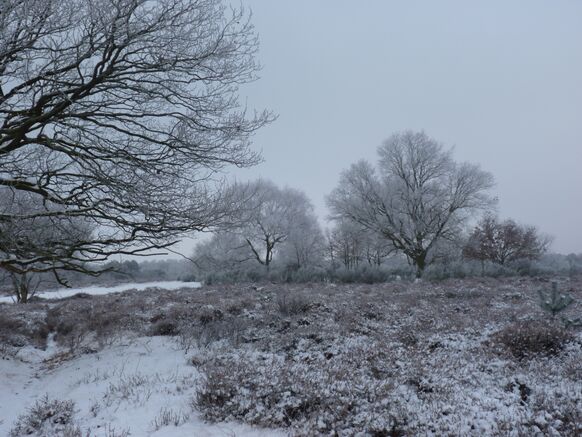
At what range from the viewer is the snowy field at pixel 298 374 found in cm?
394

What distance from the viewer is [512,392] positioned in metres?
4.38

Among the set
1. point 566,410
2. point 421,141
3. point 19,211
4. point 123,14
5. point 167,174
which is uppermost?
point 421,141

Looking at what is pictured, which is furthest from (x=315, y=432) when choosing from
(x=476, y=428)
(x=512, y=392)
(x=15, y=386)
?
(x=15, y=386)

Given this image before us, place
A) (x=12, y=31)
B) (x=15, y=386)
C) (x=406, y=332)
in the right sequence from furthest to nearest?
(x=406, y=332) < (x=15, y=386) < (x=12, y=31)

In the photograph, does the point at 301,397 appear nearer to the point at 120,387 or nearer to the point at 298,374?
the point at 298,374

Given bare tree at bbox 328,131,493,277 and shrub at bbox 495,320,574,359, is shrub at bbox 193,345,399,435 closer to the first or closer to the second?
shrub at bbox 495,320,574,359

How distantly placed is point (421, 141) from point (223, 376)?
86.0 feet

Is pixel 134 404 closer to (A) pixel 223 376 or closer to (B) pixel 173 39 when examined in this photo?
(A) pixel 223 376

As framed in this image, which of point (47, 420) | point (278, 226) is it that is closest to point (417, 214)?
point (278, 226)

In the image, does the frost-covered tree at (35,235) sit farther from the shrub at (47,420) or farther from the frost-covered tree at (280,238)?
the frost-covered tree at (280,238)

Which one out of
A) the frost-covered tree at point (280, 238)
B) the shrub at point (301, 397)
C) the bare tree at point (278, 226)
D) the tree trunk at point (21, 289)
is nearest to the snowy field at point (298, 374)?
the shrub at point (301, 397)

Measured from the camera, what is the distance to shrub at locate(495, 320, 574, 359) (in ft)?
19.6

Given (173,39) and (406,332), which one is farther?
(406,332)

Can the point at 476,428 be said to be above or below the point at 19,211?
below
